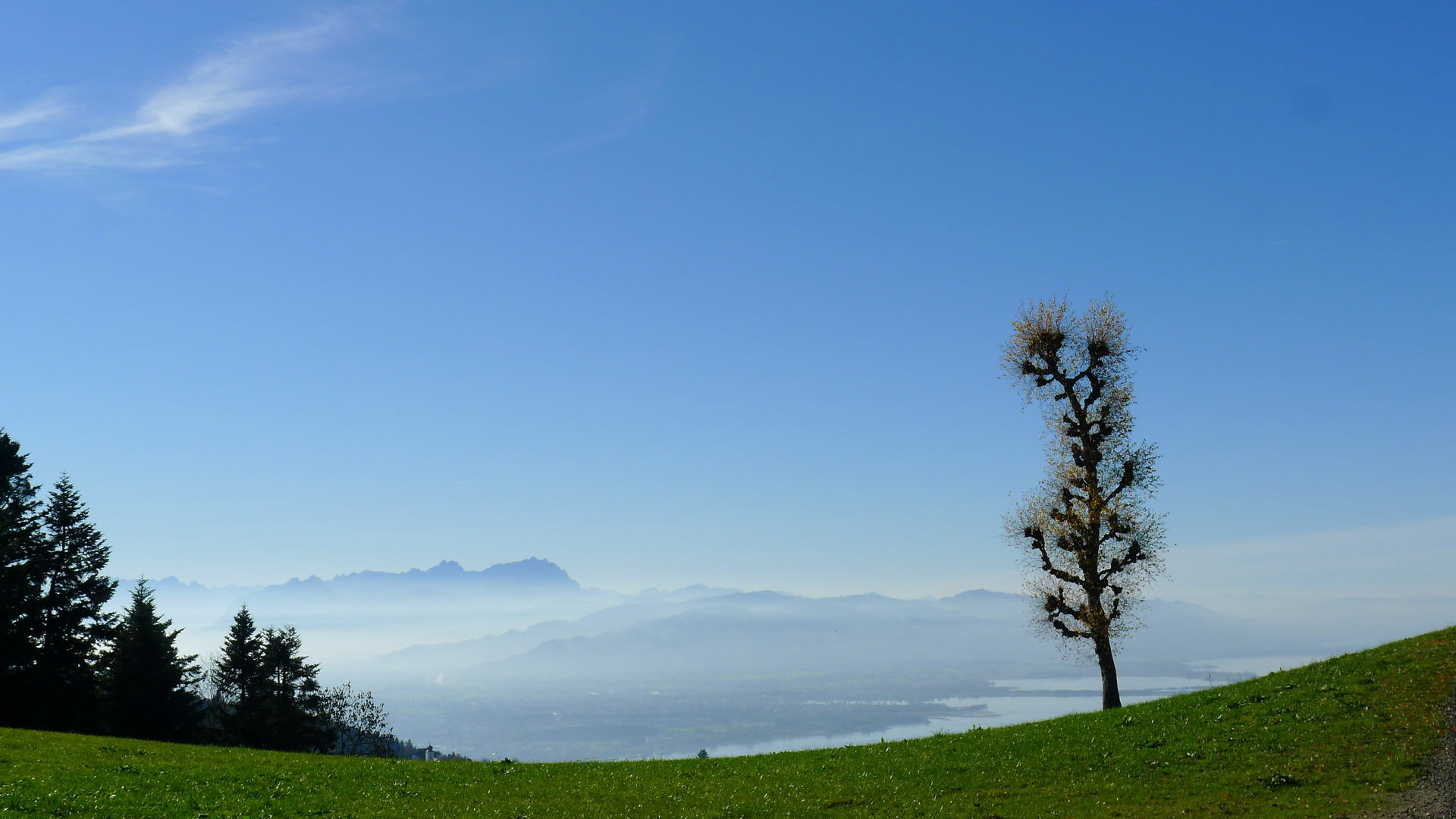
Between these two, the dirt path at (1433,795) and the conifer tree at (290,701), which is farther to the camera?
the conifer tree at (290,701)

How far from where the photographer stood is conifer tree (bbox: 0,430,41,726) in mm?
54125

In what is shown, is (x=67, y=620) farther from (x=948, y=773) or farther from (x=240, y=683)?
(x=948, y=773)

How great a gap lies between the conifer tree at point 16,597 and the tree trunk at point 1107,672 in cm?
6749

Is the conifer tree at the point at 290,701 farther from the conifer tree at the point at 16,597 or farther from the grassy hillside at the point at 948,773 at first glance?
the grassy hillside at the point at 948,773

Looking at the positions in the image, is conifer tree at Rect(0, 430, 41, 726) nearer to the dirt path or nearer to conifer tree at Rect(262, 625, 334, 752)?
conifer tree at Rect(262, 625, 334, 752)

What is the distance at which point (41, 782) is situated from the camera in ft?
79.2

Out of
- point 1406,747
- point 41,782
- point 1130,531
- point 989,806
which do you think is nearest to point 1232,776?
point 1406,747

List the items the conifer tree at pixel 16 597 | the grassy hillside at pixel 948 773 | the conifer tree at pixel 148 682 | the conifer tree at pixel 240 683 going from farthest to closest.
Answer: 1. the conifer tree at pixel 240 683
2. the conifer tree at pixel 148 682
3. the conifer tree at pixel 16 597
4. the grassy hillside at pixel 948 773

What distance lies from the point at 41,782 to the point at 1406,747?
1604 inches

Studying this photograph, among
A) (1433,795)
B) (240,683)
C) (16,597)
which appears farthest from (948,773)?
(240,683)

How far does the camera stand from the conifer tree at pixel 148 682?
64312mm

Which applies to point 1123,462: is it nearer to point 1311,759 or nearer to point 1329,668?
point 1329,668

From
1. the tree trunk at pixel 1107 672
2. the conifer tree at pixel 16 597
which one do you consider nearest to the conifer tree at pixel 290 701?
the conifer tree at pixel 16 597

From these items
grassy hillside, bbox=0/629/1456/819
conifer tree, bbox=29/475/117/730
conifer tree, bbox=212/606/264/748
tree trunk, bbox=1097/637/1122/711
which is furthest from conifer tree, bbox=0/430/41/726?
tree trunk, bbox=1097/637/1122/711
